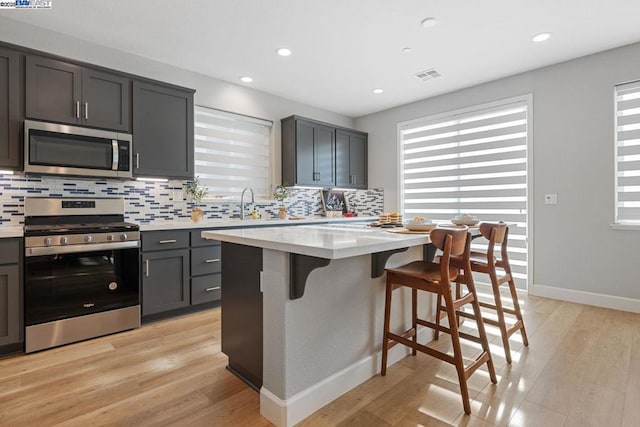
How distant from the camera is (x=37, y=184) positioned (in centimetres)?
284

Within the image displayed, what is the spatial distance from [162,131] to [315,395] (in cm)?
284

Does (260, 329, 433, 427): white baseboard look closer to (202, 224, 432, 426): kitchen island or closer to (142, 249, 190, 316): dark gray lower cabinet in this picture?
(202, 224, 432, 426): kitchen island

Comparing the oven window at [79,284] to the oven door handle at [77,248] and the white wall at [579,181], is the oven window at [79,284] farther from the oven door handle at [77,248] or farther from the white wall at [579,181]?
the white wall at [579,181]

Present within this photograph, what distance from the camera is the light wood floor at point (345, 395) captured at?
1.61 m

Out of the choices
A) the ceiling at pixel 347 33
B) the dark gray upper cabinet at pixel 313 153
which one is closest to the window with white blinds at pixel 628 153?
the ceiling at pixel 347 33

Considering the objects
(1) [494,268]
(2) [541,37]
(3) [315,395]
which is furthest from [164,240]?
(2) [541,37]

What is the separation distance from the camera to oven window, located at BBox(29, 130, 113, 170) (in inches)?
101

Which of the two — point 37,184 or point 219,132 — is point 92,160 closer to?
point 37,184

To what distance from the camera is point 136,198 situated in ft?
11.0

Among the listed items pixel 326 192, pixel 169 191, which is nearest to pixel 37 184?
pixel 169 191

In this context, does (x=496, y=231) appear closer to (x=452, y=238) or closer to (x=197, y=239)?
(x=452, y=238)

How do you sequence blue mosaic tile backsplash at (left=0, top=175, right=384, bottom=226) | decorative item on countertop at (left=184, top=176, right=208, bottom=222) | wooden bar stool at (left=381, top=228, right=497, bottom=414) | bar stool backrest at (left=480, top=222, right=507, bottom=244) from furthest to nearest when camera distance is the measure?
decorative item on countertop at (left=184, top=176, right=208, bottom=222) < blue mosaic tile backsplash at (left=0, top=175, right=384, bottom=226) < bar stool backrest at (left=480, top=222, right=507, bottom=244) < wooden bar stool at (left=381, top=228, right=497, bottom=414)

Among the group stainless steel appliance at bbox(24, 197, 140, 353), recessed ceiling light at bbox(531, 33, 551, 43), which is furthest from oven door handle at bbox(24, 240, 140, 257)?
recessed ceiling light at bbox(531, 33, 551, 43)

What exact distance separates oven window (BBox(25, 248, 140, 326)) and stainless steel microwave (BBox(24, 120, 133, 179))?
0.72m
